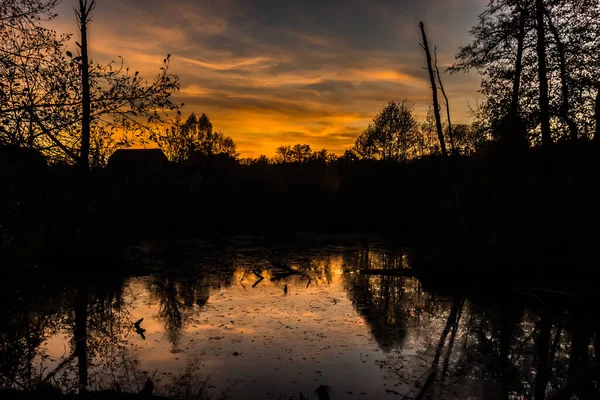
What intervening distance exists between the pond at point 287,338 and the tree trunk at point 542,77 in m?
5.56

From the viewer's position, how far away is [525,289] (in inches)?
566

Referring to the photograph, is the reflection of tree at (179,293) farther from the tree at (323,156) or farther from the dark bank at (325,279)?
the tree at (323,156)

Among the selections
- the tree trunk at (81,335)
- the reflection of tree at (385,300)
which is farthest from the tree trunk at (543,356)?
the tree trunk at (81,335)

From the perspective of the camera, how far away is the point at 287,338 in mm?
10484

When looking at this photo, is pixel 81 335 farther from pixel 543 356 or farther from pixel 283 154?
pixel 283 154

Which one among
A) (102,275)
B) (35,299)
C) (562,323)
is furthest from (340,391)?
(102,275)

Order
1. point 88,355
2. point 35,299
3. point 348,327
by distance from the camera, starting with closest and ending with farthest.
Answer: point 88,355, point 348,327, point 35,299

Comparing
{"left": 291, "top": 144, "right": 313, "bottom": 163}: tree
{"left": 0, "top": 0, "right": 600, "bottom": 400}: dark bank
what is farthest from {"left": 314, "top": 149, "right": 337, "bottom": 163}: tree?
{"left": 0, "top": 0, "right": 600, "bottom": 400}: dark bank

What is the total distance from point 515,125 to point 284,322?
11353 mm

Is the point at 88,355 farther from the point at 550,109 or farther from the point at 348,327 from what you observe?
the point at 550,109

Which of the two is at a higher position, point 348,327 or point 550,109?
point 550,109

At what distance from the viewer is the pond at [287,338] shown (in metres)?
7.83

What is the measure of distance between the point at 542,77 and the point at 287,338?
41.0 ft

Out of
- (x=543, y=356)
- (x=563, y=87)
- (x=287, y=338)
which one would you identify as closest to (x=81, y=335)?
(x=287, y=338)
